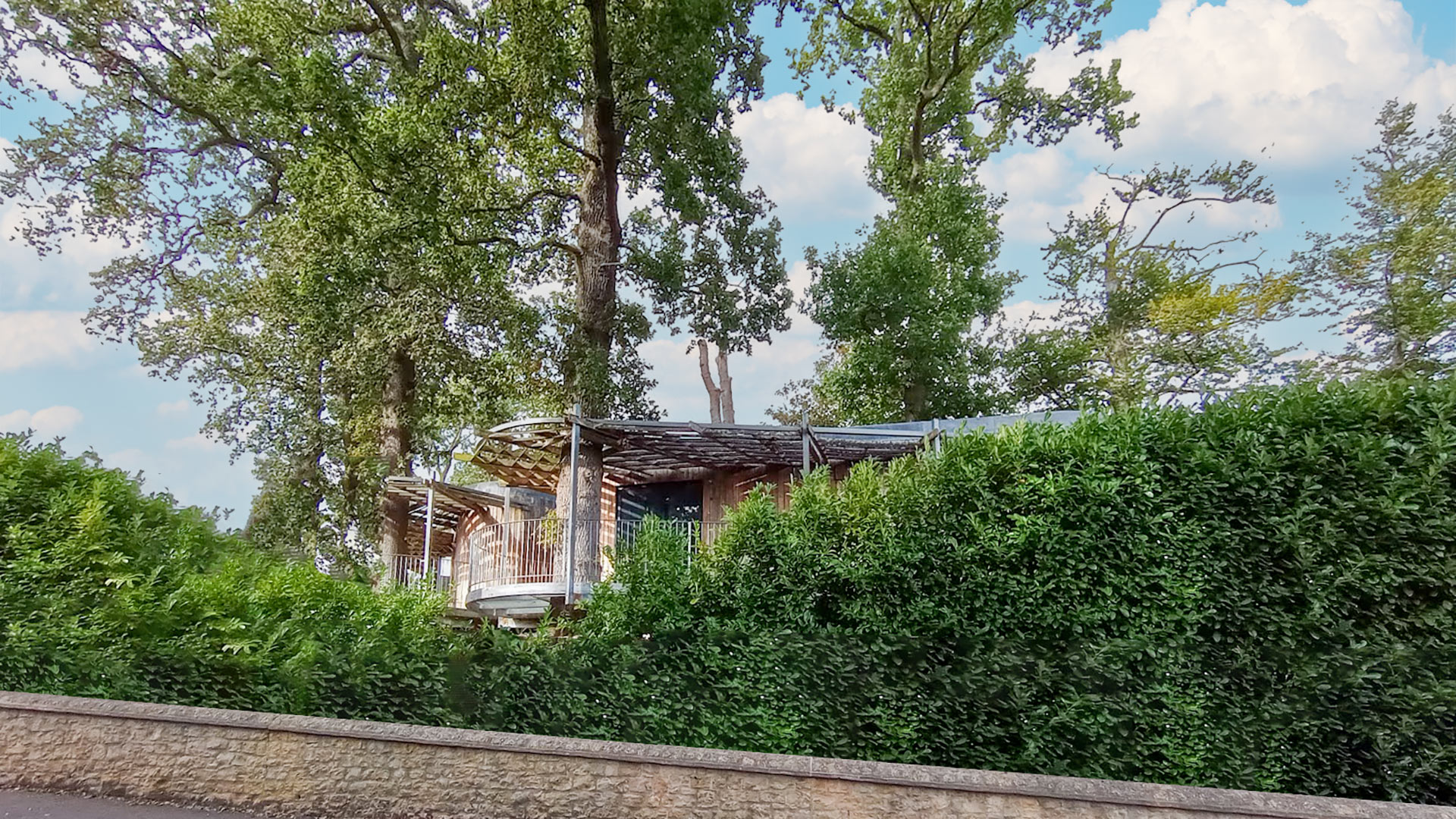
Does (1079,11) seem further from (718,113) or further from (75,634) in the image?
(75,634)

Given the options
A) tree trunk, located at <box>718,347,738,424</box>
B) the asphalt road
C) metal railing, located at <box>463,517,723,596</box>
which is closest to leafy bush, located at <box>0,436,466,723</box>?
the asphalt road

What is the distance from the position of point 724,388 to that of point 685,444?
48.1 feet

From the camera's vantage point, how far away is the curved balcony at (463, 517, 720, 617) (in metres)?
12.7

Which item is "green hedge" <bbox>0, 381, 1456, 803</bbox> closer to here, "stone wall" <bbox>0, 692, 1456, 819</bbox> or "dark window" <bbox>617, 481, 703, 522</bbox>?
"stone wall" <bbox>0, 692, 1456, 819</bbox>

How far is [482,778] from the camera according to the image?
537 centimetres

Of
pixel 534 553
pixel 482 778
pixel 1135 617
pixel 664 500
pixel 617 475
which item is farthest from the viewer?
pixel 664 500

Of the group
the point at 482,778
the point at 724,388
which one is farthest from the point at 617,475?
the point at 482,778

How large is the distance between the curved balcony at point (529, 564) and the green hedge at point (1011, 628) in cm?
583

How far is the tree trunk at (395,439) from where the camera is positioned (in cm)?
1883

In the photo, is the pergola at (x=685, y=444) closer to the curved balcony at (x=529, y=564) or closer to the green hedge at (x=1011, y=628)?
the curved balcony at (x=529, y=564)

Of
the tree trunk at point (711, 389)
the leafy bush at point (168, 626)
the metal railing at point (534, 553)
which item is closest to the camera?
the leafy bush at point (168, 626)

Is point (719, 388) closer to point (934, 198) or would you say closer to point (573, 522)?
point (934, 198)

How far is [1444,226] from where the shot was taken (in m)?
21.0

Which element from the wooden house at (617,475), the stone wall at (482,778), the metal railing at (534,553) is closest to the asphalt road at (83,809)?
the stone wall at (482,778)
